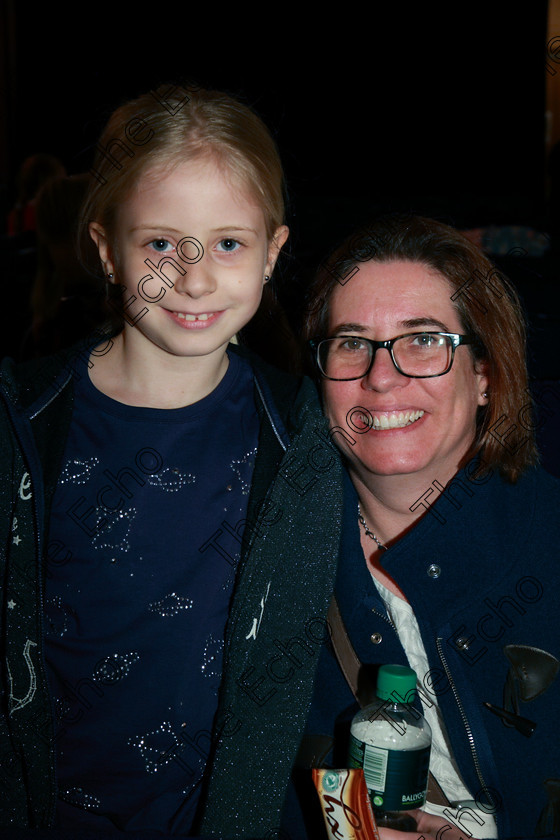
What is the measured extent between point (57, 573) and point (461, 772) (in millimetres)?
775

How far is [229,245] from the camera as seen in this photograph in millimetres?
1406

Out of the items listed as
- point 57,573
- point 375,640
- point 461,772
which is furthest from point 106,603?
point 461,772

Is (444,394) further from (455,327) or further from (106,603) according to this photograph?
(106,603)

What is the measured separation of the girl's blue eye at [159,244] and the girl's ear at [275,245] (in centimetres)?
21

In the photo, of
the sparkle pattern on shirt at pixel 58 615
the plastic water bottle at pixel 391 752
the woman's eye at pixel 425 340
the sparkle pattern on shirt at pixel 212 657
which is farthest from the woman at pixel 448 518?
the sparkle pattern on shirt at pixel 58 615

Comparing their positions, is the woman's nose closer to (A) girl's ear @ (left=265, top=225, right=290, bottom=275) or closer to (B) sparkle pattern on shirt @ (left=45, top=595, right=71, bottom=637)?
(A) girl's ear @ (left=265, top=225, right=290, bottom=275)

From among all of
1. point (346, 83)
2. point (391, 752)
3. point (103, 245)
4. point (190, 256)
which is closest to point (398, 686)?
point (391, 752)

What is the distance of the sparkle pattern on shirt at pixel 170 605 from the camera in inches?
53.7

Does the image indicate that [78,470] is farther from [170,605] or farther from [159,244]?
[159,244]

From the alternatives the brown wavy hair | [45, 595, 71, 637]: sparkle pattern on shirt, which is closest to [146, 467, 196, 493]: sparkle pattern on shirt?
[45, 595, 71, 637]: sparkle pattern on shirt

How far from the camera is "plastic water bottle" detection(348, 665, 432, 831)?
1.25 metres

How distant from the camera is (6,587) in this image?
1.32m

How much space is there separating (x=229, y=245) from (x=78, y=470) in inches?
18.0

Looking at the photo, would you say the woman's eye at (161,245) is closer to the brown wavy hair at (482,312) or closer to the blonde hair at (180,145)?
the blonde hair at (180,145)
